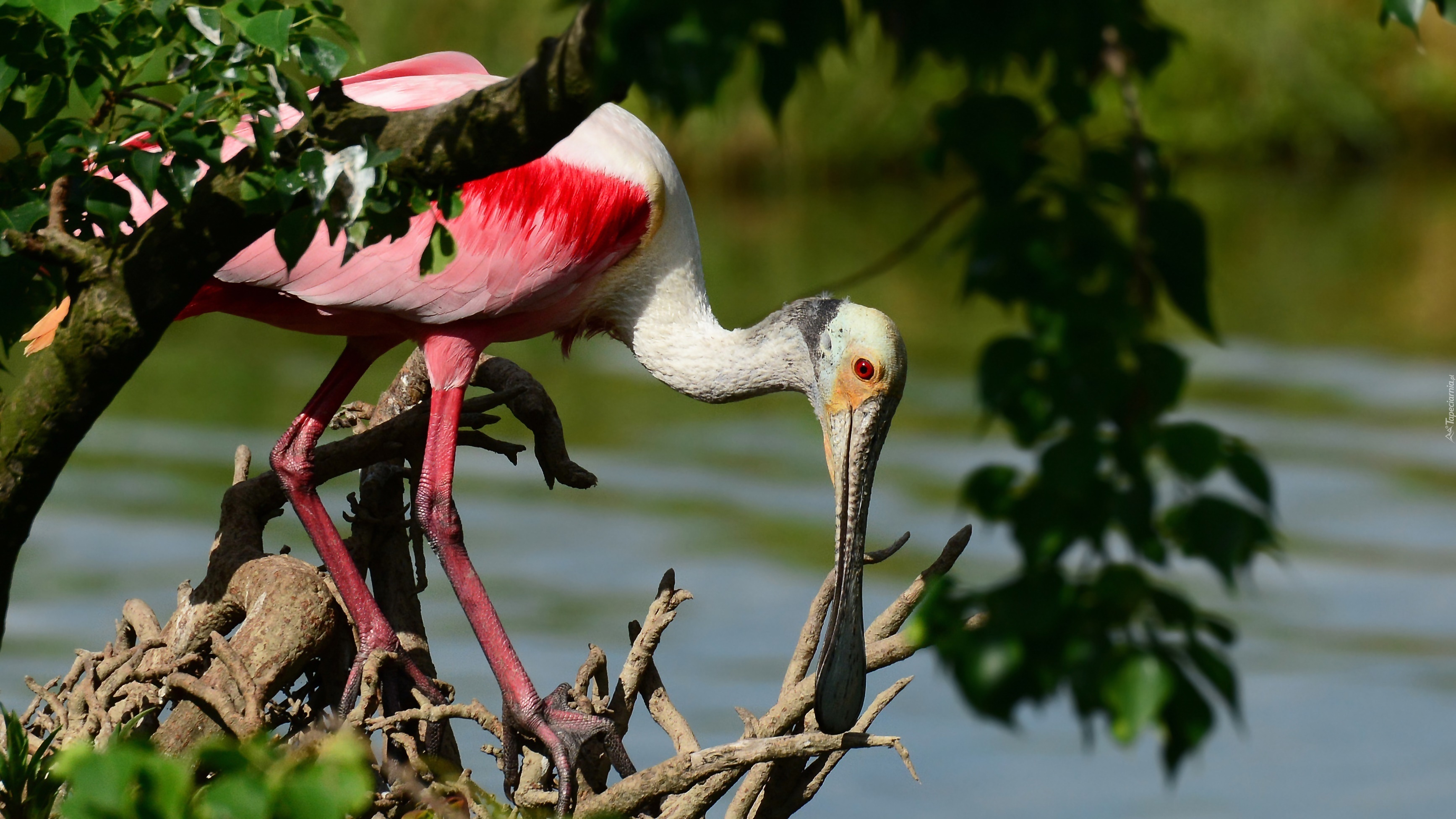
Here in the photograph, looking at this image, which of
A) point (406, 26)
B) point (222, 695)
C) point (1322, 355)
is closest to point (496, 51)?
point (406, 26)

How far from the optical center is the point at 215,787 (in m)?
1.85

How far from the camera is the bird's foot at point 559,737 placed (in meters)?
3.77

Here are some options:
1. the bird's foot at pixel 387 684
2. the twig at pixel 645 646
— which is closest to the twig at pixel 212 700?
the bird's foot at pixel 387 684

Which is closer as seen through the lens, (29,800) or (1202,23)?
(29,800)

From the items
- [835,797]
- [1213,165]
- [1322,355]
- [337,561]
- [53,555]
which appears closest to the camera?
[337,561]

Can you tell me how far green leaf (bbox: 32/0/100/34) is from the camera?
8.45 ft

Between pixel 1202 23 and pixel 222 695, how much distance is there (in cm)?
2376

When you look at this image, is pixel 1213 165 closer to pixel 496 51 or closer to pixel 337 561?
pixel 496 51

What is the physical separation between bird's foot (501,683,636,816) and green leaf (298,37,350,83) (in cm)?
164

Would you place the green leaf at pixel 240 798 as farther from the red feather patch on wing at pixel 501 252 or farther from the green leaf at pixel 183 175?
the red feather patch on wing at pixel 501 252

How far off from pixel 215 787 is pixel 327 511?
251 centimetres

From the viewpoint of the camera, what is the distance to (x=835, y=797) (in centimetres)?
752

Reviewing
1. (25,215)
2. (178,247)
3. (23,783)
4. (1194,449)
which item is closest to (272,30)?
(178,247)

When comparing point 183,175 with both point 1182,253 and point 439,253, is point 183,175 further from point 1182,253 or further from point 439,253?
point 1182,253
